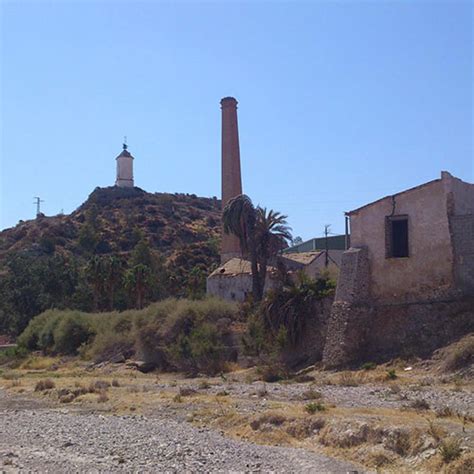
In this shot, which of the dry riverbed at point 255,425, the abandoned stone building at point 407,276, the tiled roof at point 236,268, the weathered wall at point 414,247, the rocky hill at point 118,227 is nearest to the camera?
the dry riverbed at point 255,425

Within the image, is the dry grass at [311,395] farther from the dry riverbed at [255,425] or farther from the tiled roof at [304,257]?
the tiled roof at [304,257]

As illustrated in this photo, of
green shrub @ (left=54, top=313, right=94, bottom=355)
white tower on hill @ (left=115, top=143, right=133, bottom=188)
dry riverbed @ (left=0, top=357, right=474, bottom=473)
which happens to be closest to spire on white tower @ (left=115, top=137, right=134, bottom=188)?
white tower on hill @ (left=115, top=143, right=133, bottom=188)

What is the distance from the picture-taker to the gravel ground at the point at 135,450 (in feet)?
53.4

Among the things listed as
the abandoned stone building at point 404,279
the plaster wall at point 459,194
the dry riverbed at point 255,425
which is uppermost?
the plaster wall at point 459,194

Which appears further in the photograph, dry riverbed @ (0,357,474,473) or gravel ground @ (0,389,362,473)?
gravel ground @ (0,389,362,473)

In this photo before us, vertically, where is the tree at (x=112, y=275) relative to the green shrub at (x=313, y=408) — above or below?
above

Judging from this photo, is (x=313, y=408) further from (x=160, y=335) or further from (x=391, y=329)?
(x=160, y=335)

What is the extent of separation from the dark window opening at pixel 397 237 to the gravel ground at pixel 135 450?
12374 mm

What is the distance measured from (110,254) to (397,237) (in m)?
59.2

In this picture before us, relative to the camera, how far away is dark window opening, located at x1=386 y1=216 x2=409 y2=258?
30.0 meters

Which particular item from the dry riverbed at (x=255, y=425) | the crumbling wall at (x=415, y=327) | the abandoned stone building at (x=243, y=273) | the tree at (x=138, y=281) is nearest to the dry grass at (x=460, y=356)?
the dry riverbed at (x=255, y=425)

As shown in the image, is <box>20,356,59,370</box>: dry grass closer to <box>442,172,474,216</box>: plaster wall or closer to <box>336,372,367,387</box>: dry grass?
<box>336,372,367,387</box>: dry grass

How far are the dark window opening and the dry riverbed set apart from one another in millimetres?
5149

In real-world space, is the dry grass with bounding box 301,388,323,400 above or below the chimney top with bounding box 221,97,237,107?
below
